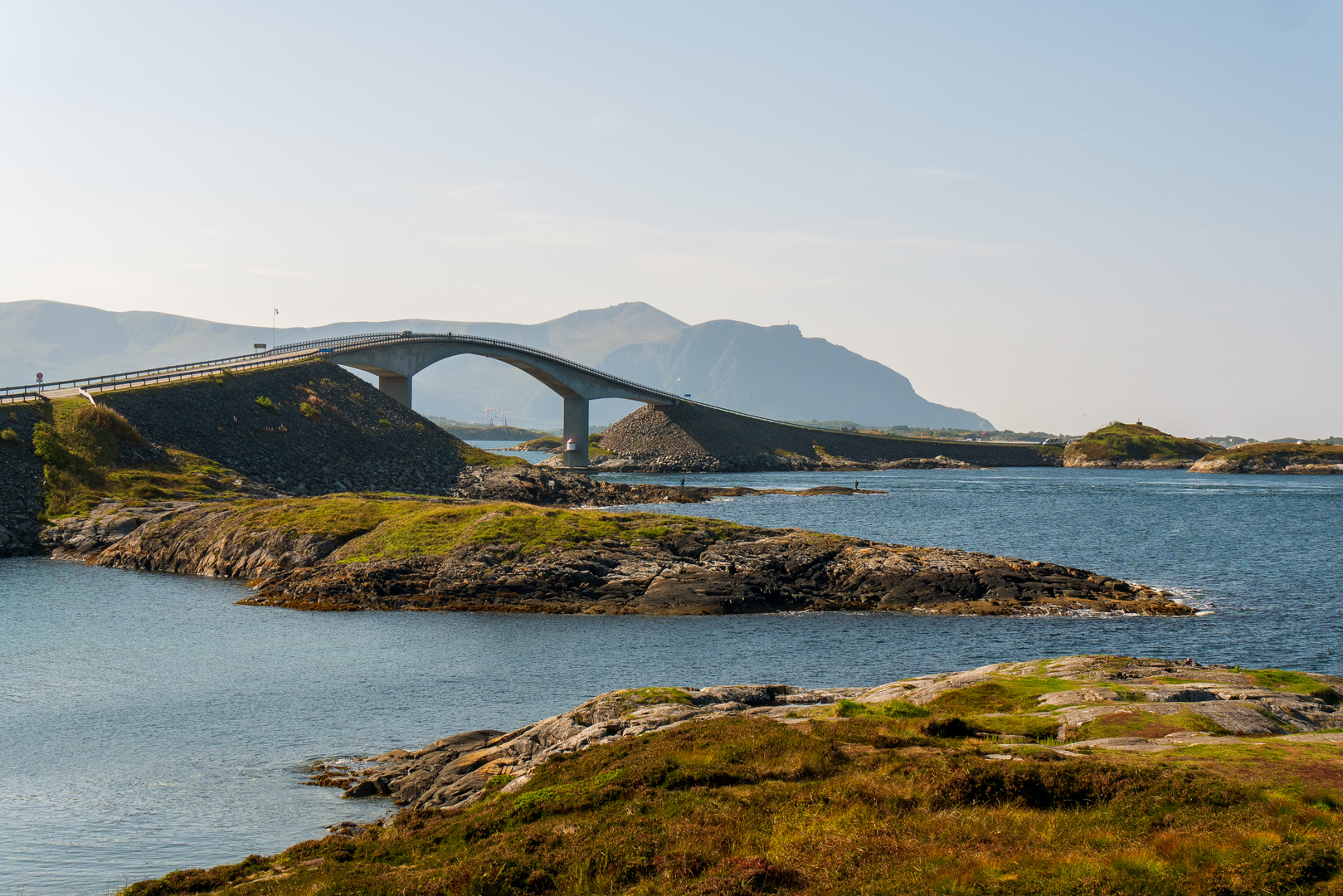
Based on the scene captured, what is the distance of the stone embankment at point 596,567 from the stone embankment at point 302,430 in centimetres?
2641

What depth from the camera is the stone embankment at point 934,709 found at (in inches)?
768

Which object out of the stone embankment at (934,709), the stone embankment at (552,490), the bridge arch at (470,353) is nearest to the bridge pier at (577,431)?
the bridge arch at (470,353)

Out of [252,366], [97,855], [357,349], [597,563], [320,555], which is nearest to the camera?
[97,855]

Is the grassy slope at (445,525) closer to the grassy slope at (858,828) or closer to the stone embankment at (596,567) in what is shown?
the stone embankment at (596,567)

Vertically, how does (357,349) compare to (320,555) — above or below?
above

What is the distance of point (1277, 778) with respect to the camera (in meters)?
14.3

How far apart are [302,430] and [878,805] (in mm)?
96117

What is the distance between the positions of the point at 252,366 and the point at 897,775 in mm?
108080

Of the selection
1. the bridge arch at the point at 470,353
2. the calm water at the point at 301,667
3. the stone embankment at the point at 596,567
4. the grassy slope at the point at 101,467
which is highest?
the bridge arch at the point at 470,353

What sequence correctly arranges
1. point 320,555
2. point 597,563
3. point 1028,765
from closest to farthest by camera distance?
point 1028,765 → point 597,563 → point 320,555

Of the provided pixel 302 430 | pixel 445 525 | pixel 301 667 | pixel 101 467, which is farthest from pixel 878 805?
pixel 302 430

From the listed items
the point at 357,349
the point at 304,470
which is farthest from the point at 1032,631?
the point at 357,349

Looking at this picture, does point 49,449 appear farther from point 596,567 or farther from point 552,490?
point 596,567

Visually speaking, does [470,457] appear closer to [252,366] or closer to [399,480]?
[399,480]
